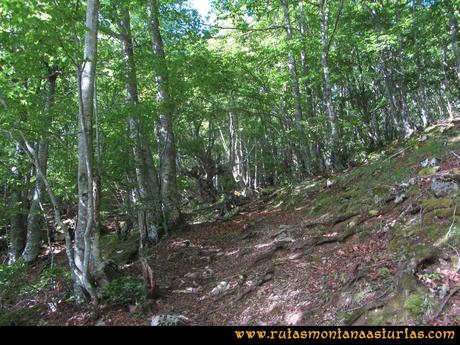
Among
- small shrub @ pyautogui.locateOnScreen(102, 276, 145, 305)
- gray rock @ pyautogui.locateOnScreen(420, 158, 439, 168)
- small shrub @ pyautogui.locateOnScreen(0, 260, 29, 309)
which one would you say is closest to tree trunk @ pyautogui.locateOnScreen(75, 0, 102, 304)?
small shrub @ pyautogui.locateOnScreen(102, 276, 145, 305)

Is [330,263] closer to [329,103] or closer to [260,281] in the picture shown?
[260,281]

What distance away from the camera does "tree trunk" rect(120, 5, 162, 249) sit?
11188 millimetres

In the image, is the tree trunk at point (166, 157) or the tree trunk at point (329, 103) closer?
the tree trunk at point (166, 157)

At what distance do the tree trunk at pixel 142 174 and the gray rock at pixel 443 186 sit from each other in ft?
24.8

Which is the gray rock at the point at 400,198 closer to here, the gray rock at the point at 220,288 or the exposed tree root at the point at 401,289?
the exposed tree root at the point at 401,289

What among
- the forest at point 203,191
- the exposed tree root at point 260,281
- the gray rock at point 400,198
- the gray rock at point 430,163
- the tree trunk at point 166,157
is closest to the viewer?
the forest at point 203,191

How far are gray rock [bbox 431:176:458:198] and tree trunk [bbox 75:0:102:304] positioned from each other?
257 inches

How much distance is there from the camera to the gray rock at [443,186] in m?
6.76

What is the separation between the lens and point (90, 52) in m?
7.51

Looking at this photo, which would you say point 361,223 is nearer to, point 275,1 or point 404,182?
point 404,182

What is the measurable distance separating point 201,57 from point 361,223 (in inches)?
293

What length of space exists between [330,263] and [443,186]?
255 centimetres
